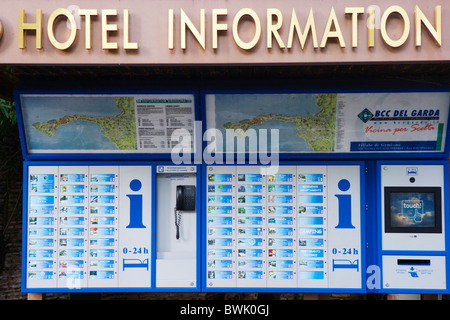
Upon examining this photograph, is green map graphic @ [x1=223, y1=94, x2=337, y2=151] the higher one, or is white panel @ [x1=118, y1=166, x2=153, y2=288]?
green map graphic @ [x1=223, y1=94, x2=337, y2=151]

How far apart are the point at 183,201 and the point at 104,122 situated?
1178mm

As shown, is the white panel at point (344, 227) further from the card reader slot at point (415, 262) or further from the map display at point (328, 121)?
the card reader slot at point (415, 262)

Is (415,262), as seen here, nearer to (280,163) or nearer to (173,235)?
(280,163)

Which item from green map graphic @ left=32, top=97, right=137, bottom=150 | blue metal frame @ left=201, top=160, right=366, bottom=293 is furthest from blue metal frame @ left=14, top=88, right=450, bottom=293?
green map graphic @ left=32, top=97, right=137, bottom=150

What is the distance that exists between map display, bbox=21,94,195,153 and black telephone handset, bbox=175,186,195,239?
458 mm

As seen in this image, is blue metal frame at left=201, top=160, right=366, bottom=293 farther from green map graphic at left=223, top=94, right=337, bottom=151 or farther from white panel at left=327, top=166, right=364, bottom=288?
green map graphic at left=223, top=94, right=337, bottom=151

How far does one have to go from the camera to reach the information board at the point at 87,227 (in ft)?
15.0

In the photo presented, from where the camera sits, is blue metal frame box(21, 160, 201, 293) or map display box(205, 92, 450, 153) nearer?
map display box(205, 92, 450, 153)

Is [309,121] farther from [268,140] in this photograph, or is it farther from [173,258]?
[173,258]

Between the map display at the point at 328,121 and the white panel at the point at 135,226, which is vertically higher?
the map display at the point at 328,121

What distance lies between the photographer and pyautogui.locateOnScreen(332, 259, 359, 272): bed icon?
4508mm

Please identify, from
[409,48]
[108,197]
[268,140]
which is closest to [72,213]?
[108,197]

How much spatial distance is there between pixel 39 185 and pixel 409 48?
3841 mm

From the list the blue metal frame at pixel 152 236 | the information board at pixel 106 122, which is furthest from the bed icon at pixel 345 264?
the information board at pixel 106 122
